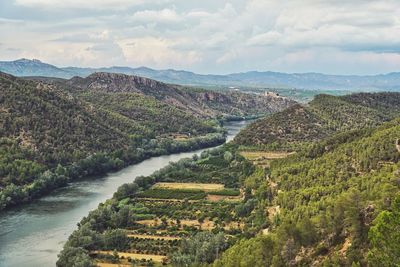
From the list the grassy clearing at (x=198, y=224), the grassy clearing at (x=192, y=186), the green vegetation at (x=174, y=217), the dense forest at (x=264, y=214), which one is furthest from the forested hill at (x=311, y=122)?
the grassy clearing at (x=198, y=224)

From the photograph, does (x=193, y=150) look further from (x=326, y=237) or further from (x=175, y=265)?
(x=326, y=237)

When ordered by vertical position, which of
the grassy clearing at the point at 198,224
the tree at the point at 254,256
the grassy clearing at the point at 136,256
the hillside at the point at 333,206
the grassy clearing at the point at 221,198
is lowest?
the grassy clearing at the point at 136,256

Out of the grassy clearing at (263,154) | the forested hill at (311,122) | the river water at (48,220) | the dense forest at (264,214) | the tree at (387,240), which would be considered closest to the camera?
the tree at (387,240)

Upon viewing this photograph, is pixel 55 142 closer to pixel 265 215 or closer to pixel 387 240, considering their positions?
pixel 265 215

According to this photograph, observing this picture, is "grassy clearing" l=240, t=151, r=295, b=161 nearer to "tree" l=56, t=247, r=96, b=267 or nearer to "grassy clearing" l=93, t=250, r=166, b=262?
"grassy clearing" l=93, t=250, r=166, b=262

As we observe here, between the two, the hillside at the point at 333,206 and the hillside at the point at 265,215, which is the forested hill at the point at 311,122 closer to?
the hillside at the point at 265,215

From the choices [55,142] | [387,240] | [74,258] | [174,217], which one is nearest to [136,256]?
[74,258]
